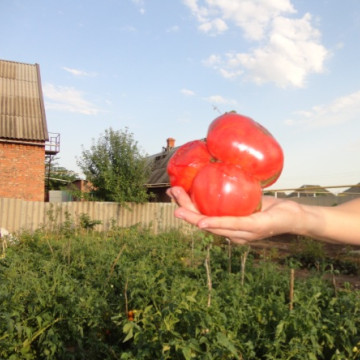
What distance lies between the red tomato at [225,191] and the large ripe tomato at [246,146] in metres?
0.04

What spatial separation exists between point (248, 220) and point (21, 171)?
1380 cm

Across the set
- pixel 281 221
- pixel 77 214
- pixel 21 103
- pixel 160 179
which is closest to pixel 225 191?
pixel 281 221

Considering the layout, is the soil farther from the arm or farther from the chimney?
the chimney

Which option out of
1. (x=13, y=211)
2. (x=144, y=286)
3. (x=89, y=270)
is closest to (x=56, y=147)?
(x=13, y=211)

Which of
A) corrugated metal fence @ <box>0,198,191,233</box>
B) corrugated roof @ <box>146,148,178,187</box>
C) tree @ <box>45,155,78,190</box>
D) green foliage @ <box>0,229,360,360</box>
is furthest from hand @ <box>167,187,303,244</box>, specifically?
tree @ <box>45,155,78,190</box>

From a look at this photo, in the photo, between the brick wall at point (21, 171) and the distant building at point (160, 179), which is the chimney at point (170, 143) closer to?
the distant building at point (160, 179)

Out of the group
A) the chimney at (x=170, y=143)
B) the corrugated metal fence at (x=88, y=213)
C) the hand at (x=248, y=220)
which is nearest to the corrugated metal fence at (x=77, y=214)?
the corrugated metal fence at (x=88, y=213)

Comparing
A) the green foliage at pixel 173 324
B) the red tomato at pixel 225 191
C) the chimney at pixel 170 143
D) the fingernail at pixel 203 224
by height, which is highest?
the chimney at pixel 170 143

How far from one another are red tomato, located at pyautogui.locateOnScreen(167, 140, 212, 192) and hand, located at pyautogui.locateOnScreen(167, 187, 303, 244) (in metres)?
0.04

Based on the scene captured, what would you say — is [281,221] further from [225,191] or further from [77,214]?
[77,214]

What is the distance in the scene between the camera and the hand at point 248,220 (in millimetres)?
1410

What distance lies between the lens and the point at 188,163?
4.91 ft

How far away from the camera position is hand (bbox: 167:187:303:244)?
55.5 inches

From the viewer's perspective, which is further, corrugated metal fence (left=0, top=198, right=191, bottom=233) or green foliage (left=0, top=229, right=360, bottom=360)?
corrugated metal fence (left=0, top=198, right=191, bottom=233)
